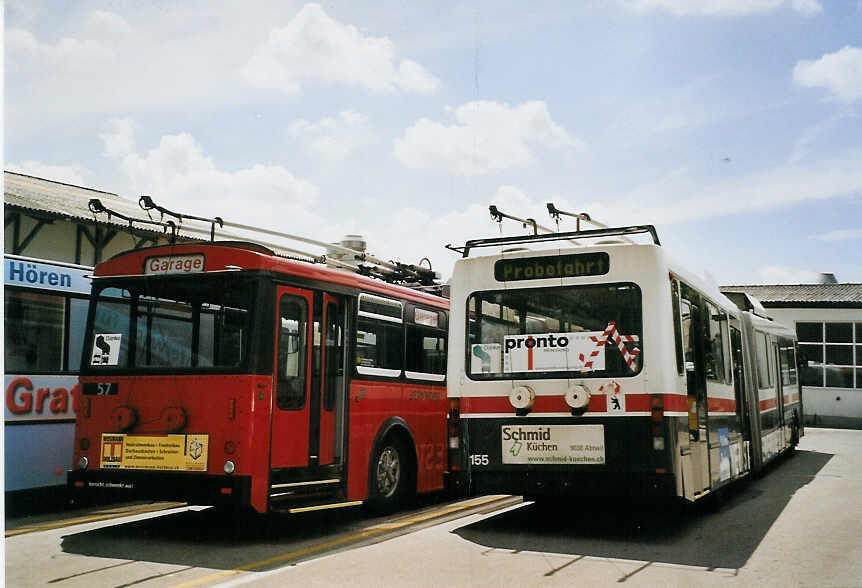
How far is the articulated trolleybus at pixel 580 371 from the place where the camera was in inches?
343

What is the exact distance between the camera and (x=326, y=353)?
32.7 ft

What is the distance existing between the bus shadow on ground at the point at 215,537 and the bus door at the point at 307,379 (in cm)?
76

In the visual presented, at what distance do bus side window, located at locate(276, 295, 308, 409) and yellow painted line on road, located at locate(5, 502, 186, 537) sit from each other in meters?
1.57

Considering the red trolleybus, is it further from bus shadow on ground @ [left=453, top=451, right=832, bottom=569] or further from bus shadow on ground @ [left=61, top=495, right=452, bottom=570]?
bus shadow on ground @ [left=453, top=451, right=832, bottom=569]

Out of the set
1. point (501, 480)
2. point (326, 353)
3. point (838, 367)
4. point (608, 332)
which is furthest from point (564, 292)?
point (838, 367)

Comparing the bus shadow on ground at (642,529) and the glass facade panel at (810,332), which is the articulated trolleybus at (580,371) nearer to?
the bus shadow on ground at (642,529)

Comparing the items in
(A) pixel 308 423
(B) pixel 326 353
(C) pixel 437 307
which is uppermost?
(C) pixel 437 307

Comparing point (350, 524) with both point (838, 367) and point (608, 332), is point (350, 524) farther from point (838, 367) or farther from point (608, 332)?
point (838, 367)

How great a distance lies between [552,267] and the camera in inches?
376

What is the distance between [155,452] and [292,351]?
1676mm

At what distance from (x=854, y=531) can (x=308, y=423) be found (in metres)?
5.92

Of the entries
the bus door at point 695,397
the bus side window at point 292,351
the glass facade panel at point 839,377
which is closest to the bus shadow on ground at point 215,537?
the bus side window at point 292,351

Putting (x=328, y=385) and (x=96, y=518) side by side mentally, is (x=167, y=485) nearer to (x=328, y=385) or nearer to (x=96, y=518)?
(x=328, y=385)

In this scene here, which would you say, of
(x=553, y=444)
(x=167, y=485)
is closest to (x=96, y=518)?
(x=167, y=485)
